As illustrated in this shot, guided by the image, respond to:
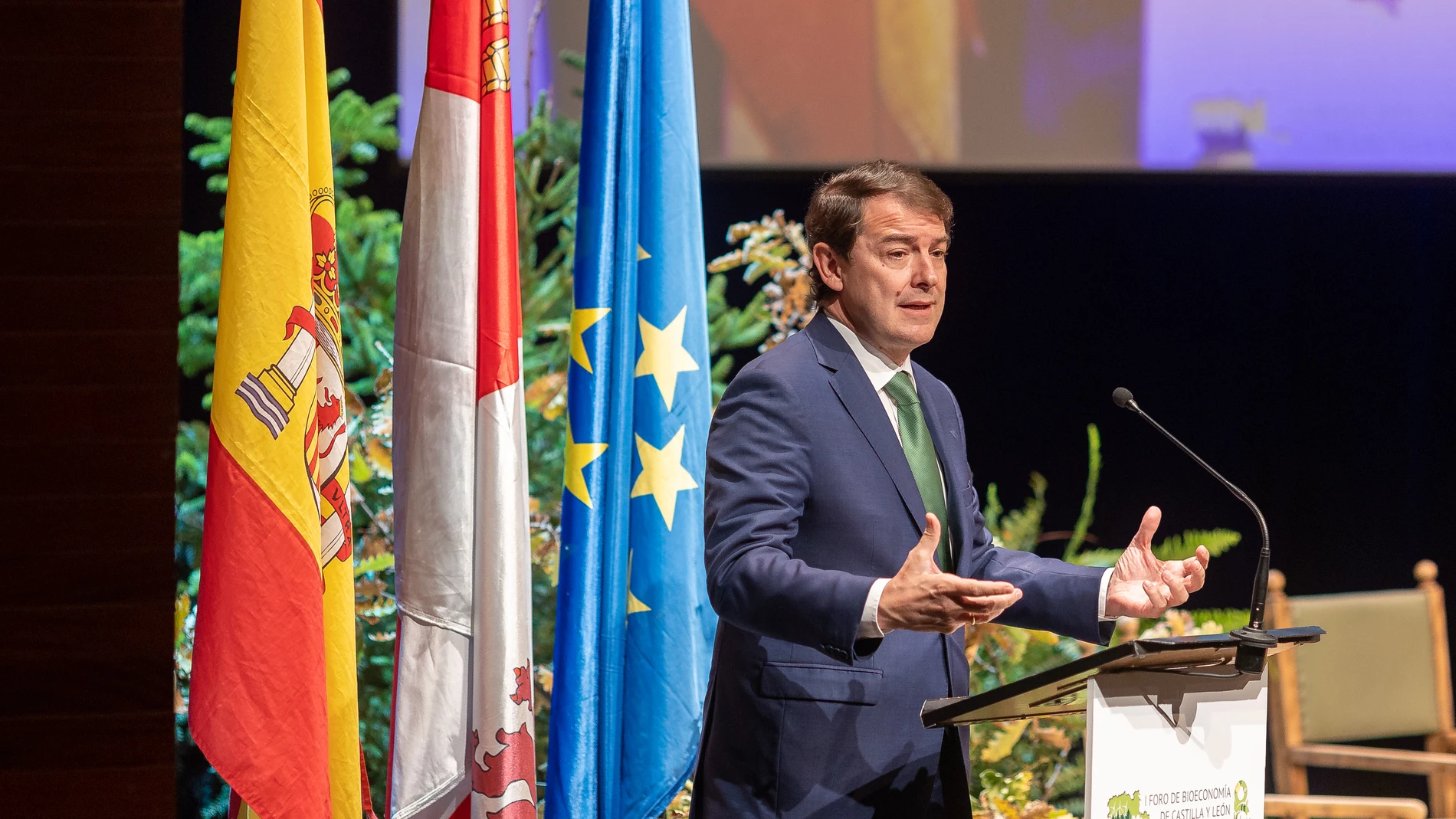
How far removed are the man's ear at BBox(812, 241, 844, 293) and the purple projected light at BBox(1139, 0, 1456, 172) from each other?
2280mm

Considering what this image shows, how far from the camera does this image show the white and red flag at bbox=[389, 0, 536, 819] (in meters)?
2.07

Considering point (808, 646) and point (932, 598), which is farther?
point (808, 646)

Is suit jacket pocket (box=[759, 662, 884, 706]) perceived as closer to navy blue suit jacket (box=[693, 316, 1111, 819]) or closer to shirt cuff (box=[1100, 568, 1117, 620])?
navy blue suit jacket (box=[693, 316, 1111, 819])

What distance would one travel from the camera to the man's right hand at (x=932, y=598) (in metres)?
1.31

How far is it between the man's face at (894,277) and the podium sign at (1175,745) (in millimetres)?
581

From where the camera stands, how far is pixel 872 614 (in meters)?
1.47

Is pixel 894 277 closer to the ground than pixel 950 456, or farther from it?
farther from it

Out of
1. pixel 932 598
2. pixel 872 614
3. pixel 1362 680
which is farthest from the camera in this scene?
pixel 1362 680

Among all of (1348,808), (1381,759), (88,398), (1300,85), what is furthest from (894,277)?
(1300,85)

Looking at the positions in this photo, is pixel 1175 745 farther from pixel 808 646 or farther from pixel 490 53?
pixel 490 53

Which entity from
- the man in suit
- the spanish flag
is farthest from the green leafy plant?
the spanish flag

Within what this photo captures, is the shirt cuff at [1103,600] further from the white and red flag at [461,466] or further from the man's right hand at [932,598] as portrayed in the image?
the white and red flag at [461,466]

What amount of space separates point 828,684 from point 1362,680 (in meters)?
2.40

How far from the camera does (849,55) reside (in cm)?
372
